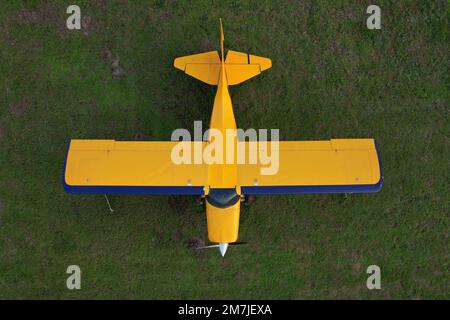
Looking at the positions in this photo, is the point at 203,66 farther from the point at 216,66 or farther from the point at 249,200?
Answer: the point at 249,200

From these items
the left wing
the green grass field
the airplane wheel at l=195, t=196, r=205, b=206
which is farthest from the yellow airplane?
the green grass field

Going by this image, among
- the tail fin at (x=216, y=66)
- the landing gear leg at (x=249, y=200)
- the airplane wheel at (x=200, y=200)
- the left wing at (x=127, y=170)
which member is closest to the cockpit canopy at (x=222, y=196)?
the left wing at (x=127, y=170)

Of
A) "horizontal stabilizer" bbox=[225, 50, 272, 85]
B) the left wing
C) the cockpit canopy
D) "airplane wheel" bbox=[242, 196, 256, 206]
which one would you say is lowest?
the cockpit canopy

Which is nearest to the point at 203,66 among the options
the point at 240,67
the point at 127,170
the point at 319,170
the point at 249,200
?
the point at 240,67

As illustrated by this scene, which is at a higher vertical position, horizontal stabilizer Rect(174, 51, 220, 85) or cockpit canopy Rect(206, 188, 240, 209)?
horizontal stabilizer Rect(174, 51, 220, 85)

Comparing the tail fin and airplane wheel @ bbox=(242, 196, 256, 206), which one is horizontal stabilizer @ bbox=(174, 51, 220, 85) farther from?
airplane wheel @ bbox=(242, 196, 256, 206)

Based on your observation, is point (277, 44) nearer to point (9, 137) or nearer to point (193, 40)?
point (193, 40)
